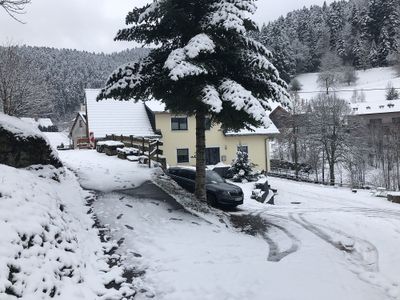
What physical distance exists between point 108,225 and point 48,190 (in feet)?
5.64

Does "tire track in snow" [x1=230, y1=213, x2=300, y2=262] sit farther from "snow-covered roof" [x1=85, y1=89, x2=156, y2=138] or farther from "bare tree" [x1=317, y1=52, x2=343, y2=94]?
"bare tree" [x1=317, y1=52, x2=343, y2=94]

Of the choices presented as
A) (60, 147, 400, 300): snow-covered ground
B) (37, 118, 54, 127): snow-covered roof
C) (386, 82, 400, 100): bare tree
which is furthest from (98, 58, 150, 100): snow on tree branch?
(37, 118, 54, 127): snow-covered roof

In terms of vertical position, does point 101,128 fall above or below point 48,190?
above

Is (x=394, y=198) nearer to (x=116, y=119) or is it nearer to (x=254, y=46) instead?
(x=254, y=46)

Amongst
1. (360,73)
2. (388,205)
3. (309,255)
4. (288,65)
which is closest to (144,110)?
(388,205)

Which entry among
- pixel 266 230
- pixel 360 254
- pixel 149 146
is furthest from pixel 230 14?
pixel 149 146

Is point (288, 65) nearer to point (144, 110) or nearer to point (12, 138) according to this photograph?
point (144, 110)

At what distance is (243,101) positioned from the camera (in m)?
11.5

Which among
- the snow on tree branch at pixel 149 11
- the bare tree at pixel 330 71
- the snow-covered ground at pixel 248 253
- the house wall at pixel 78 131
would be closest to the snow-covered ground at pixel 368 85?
the bare tree at pixel 330 71

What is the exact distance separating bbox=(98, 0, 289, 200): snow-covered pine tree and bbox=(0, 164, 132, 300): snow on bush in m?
5.38

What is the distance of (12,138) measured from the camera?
1045 cm

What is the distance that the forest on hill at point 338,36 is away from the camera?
9219 cm

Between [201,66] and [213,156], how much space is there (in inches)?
982

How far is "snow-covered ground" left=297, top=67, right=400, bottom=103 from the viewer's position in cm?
8568
